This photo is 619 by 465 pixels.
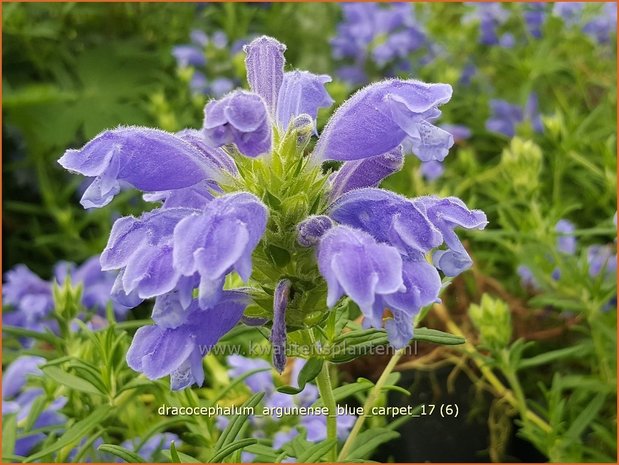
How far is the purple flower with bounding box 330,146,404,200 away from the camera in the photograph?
39.1 inches

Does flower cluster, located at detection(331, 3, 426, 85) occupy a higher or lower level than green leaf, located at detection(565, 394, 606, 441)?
higher

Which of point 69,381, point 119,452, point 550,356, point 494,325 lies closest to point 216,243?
point 119,452

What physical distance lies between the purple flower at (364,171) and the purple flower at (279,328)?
0.57 feet

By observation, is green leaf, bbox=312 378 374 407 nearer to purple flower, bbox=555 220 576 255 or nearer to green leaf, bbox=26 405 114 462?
green leaf, bbox=26 405 114 462

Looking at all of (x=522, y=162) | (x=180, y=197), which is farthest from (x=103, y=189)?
(x=522, y=162)

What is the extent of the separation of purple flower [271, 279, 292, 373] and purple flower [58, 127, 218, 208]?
0.19 m

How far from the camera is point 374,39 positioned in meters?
2.78

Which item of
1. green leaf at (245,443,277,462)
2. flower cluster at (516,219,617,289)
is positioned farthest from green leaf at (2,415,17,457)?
flower cluster at (516,219,617,289)

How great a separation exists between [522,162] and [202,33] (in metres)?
1.49

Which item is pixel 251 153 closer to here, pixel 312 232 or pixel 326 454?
pixel 312 232

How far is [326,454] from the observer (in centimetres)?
112

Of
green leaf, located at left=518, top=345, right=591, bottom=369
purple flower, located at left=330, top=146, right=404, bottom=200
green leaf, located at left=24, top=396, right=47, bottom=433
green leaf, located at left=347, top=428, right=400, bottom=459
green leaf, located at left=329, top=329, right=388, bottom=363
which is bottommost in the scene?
green leaf, located at left=24, top=396, right=47, bottom=433

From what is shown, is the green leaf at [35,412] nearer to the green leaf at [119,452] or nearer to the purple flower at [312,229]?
the green leaf at [119,452]

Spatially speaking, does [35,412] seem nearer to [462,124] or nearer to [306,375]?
[306,375]
